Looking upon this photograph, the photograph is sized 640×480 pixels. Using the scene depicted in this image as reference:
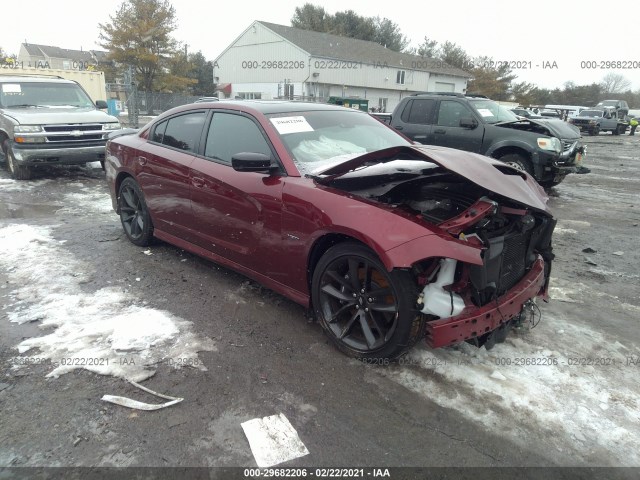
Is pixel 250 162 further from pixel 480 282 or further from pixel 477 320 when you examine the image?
pixel 477 320

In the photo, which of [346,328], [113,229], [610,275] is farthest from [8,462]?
[610,275]

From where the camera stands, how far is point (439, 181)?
10.3ft

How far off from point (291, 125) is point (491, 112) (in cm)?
672

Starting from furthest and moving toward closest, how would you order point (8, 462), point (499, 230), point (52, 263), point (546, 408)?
point (52, 263)
point (499, 230)
point (546, 408)
point (8, 462)

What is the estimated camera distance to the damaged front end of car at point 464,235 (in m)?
2.64

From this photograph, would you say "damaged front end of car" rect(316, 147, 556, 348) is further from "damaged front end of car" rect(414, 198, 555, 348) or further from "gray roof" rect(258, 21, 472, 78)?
"gray roof" rect(258, 21, 472, 78)

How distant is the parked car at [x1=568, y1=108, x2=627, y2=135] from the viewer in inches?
1148

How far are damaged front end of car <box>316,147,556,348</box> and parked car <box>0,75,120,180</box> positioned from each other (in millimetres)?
7670

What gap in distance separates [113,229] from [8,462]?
4.14m

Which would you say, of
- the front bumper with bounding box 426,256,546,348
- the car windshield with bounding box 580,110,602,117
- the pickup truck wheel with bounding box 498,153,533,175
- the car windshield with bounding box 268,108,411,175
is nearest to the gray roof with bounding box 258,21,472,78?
the car windshield with bounding box 580,110,602,117

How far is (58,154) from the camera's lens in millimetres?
8617

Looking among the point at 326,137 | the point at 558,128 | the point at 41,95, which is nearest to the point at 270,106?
the point at 326,137

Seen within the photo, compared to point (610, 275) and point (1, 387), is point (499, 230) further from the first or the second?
point (1, 387)

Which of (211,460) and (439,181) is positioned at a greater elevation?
(439,181)
